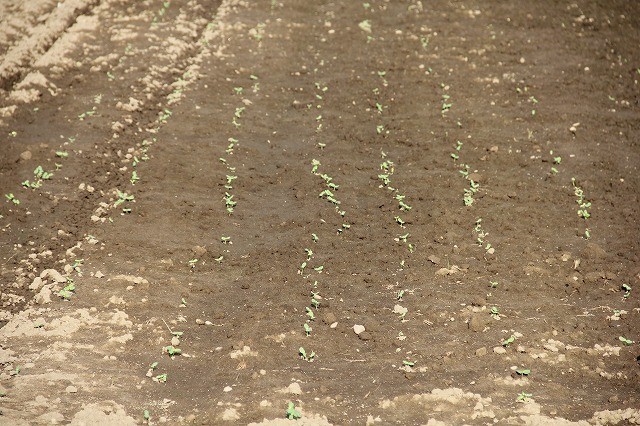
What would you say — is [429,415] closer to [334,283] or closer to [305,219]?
[334,283]

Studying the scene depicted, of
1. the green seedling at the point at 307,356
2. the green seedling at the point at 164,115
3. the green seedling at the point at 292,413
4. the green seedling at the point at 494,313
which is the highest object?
the green seedling at the point at 164,115

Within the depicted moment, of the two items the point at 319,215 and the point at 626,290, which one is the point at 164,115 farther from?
the point at 626,290

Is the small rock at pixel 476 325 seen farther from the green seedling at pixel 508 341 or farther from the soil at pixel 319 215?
the green seedling at pixel 508 341

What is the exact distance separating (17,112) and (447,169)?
5.26 m

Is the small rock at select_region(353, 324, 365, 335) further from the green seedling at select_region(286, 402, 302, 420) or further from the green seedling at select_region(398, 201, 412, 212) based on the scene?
the green seedling at select_region(398, 201, 412, 212)

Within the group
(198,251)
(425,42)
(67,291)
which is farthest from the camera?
(425,42)

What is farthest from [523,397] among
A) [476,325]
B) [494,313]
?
[494,313]

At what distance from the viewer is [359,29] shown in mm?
8938

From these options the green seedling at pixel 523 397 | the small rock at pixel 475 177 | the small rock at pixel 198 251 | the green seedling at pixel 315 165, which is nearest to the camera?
the green seedling at pixel 523 397

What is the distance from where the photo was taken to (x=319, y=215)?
605 centimetres

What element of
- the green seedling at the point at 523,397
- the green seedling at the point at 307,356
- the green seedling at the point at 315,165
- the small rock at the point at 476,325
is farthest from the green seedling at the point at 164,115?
the green seedling at the point at 523,397

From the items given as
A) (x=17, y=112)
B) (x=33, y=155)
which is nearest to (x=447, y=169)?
(x=33, y=155)

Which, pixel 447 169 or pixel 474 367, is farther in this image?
pixel 447 169

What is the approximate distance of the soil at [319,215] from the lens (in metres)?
4.55
